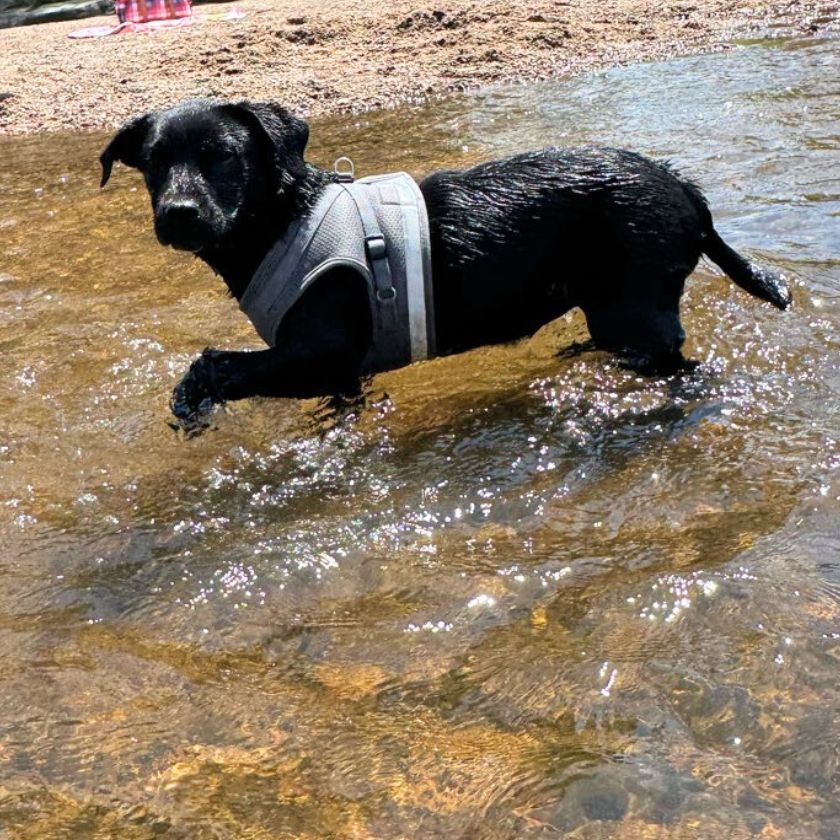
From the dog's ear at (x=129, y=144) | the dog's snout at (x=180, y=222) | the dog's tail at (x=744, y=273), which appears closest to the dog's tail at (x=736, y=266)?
the dog's tail at (x=744, y=273)

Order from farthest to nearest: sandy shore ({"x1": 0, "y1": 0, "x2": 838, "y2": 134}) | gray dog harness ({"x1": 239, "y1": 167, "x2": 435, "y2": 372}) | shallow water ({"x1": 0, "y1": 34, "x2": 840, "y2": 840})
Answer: sandy shore ({"x1": 0, "y1": 0, "x2": 838, "y2": 134}) → gray dog harness ({"x1": 239, "y1": 167, "x2": 435, "y2": 372}) → shallow water ({"x1": 0, "y1": 34, "x2": 840, "y2": 840})

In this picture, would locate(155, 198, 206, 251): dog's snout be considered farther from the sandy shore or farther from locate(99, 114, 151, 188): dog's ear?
the sandy shore

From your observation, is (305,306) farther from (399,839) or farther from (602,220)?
(399,839)

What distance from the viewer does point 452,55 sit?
13.2 metres

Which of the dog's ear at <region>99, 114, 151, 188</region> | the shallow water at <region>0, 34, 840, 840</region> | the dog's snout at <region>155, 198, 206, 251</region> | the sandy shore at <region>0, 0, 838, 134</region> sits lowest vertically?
the shallow water at <region>0, 34, 840, 840</region>

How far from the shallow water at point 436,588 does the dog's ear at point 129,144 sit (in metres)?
1.22

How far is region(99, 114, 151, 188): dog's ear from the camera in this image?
15.0 feet

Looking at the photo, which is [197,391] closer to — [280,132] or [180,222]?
[180,222]

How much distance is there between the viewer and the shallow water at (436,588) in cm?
253

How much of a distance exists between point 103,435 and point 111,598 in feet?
4.67

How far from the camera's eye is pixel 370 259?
4387 mm

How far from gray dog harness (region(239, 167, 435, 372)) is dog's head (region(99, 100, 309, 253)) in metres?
0.23

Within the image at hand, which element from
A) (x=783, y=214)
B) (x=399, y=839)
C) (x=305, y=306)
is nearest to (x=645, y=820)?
(x=399, y=839)

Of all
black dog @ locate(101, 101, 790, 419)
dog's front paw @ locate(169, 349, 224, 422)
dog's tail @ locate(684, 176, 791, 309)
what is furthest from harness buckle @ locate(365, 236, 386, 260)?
dog's tail @ locate(684, 176, 791, 309)
